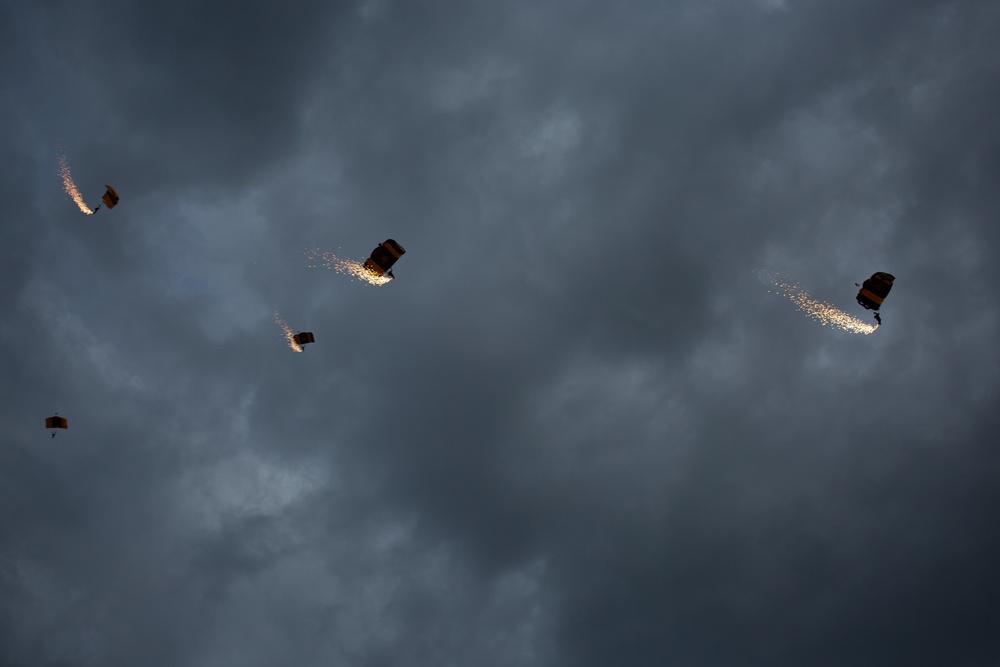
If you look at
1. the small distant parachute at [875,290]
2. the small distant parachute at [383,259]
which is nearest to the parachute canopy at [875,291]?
the small distant parachute at [875,290]

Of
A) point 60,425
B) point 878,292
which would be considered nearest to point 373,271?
point 60,425

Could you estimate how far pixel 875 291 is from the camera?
9750 centimetres

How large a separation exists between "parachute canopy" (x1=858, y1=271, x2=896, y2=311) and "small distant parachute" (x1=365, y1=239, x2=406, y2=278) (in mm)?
66138

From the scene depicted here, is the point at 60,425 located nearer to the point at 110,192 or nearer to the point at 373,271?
the point at 110,192

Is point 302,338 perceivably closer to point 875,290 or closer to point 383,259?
point 383,259

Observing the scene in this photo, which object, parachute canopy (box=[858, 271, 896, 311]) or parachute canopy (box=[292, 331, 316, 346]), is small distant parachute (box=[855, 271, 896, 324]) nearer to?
parachute canopy (box=[858, 271, 896, 311])

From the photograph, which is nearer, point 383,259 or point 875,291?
point 875,291

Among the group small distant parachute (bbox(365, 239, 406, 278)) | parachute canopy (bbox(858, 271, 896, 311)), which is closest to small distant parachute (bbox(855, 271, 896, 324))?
parachute canopy (bbox(858, 271, 896, 311))

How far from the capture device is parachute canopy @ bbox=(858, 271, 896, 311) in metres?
97.3

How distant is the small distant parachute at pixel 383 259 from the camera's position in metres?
102

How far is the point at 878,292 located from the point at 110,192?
11532 centimetres

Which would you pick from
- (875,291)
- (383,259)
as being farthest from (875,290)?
(383,259)

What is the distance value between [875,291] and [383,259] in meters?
70.3

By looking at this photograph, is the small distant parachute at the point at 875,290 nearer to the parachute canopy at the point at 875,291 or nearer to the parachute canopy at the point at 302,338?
the parachute canopy at the point at 875,291
